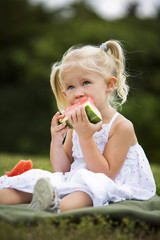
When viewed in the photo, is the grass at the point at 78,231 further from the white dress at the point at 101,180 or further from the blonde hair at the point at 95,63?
the blonde hair at the point at 95,63

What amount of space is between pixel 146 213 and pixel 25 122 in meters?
12.1

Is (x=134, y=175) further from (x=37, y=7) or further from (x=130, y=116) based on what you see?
(x=37, y=7)

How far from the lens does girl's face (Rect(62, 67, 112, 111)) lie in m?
3.73

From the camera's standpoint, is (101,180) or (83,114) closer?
(101,180)

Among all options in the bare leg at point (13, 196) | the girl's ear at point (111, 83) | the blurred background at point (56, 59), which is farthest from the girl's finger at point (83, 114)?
the blurred background at point (56, 59)

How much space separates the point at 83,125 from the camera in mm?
3422

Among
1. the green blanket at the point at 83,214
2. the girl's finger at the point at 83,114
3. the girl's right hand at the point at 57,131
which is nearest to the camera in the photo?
the green blanket at the point at 83,214

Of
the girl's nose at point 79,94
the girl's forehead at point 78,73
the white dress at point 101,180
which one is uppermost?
the girl's forehead at point 78,73

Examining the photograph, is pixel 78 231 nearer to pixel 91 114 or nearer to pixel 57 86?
pixel 91 114

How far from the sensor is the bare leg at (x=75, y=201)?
10.3 ft

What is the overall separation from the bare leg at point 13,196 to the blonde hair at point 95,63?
1174mm

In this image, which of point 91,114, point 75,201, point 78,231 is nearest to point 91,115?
point 91,114

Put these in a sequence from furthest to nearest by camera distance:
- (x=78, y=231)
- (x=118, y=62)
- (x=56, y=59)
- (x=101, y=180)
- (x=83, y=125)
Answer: (x=56, y=59) → (x=118, y=62) → (x=83, y=125) → (x=101, y=180) → (x=78, y=231)

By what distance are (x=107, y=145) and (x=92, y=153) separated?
0.25 meters
